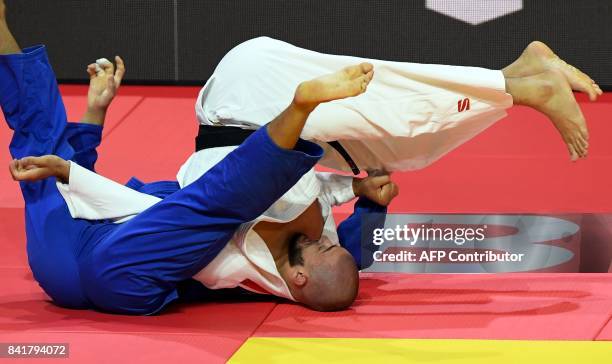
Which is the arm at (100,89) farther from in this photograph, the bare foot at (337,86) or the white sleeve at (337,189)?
the bare foot at (337,86)

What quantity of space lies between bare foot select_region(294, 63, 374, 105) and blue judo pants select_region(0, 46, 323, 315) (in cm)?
19

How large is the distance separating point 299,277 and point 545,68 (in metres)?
1.13

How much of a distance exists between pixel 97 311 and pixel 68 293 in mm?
116

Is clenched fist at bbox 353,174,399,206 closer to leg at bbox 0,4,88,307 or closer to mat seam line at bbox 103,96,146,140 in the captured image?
leg at bbox 0,4,88,307

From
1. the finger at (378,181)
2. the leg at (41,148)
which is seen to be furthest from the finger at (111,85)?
the finger at (378,181)

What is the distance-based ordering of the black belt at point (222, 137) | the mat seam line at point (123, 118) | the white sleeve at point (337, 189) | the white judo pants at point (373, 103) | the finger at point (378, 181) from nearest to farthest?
the white judo pants at point (373, 103) → the black belt at point (222, 137) → the finger at point (378, 181) → the white sleeve at point (337, 189) → the mat seam line at point (123, 118)

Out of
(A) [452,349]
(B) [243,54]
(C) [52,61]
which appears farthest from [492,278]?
(C) [52,61]

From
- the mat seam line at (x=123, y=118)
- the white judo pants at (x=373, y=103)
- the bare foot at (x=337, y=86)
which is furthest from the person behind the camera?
the mat seam line at (x=123, y=118)

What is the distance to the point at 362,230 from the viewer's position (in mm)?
4121

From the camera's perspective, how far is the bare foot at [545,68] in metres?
3.89

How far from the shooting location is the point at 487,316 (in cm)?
366

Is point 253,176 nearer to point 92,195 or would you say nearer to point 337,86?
point 337,86

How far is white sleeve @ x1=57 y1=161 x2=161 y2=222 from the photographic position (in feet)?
12.1

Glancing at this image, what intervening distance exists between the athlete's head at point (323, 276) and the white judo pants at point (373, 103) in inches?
16.3
